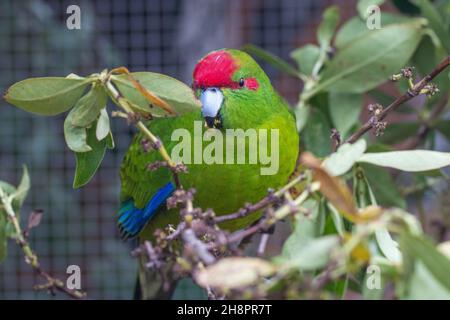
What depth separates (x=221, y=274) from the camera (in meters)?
0.33

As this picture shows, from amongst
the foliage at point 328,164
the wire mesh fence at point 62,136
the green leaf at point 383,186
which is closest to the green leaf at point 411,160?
the foliage at point 328,164

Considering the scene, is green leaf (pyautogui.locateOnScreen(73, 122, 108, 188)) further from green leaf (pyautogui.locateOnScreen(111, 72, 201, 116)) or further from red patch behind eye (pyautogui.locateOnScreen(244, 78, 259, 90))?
→ red patch behind eye (pyautogui.locateOnScreen(244, 78, 259, 90))

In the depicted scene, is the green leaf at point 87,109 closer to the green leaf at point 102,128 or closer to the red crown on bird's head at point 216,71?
the green leaf at point 102,128

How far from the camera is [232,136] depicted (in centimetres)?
88

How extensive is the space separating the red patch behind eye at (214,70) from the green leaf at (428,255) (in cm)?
53

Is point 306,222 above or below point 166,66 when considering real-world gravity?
below

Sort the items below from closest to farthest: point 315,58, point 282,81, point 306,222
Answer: point 306,222 < point 315,58 < point 282,81

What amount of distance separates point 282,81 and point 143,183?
1.59 m

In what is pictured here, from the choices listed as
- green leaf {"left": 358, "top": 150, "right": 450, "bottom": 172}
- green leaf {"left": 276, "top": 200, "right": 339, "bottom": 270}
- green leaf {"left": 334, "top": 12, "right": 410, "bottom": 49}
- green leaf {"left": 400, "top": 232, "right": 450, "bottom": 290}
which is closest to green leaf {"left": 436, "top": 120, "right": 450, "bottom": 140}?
green leaf {"left": 334, "top": 12, "right": 410, "bottom": 49}

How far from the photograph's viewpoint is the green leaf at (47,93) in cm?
55

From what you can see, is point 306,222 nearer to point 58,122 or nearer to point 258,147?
point 258,147

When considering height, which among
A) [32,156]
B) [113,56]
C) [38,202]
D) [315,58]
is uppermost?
[113,56]
